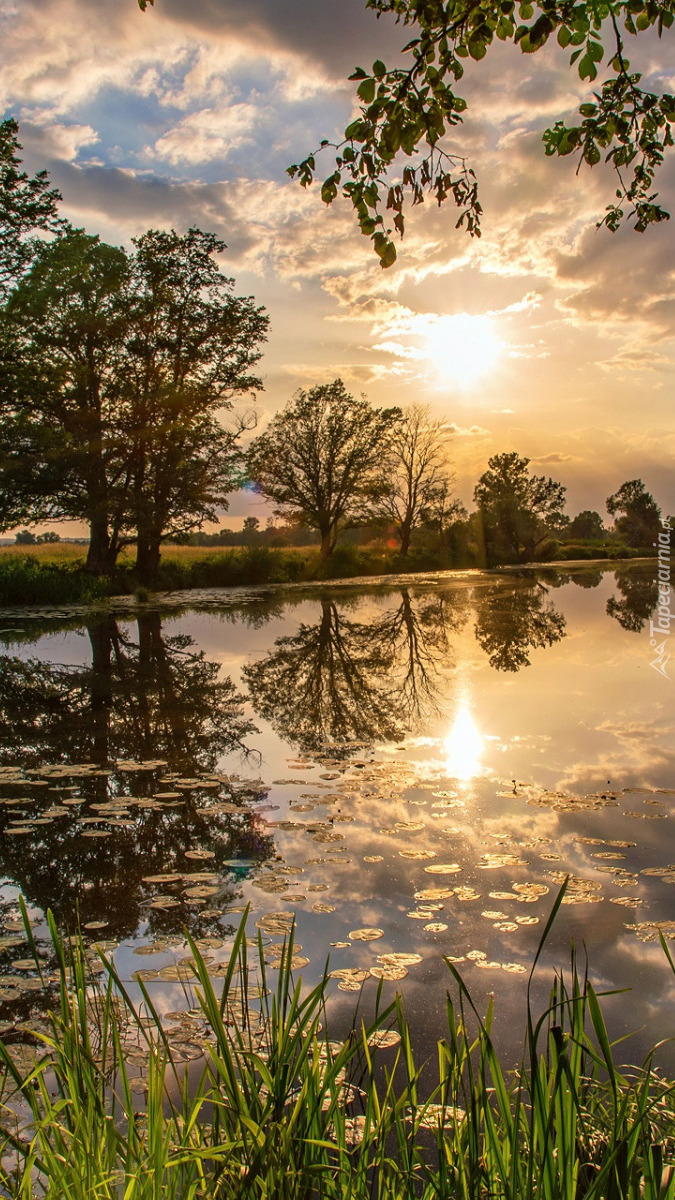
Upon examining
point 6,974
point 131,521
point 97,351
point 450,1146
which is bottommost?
point 6,974

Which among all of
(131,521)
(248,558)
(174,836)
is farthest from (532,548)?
(174,836)

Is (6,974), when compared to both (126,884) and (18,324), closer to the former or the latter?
(126,884)

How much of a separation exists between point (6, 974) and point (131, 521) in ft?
90.1

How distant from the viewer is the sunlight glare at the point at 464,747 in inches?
278

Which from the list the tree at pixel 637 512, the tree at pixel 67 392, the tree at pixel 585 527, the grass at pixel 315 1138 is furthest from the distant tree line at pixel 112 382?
the tree at pixel 585 527

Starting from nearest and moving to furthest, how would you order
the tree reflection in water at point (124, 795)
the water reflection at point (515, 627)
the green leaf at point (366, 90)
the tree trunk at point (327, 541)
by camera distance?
the green leaf at point (366, 90)
the tree reflection in water at point (124, 795)
the water reflection at point (515, 627)
the tree trunk at point (327, 541)

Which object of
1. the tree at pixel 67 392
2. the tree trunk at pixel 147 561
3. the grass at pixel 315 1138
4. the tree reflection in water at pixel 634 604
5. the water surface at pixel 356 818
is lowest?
the water surface at pixel 356 818

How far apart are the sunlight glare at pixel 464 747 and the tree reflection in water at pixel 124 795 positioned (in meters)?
1.89

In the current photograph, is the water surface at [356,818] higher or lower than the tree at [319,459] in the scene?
lower

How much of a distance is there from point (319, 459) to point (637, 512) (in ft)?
158

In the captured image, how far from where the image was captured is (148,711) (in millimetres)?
9805

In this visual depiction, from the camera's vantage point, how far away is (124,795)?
6.42 meters

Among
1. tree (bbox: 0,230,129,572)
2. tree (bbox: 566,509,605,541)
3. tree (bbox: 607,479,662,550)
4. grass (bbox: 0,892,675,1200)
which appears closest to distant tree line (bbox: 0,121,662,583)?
tree (bbox: 0,230,129,572)

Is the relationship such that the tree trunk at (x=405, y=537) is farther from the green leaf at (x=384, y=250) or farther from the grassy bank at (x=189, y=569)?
the green leaf at (x=384, y=250)
